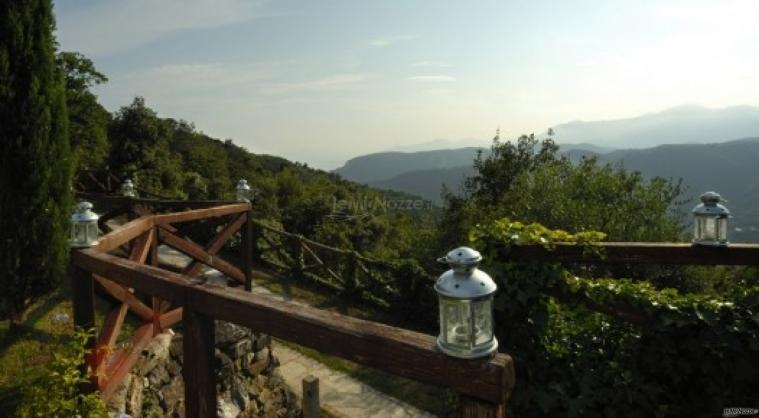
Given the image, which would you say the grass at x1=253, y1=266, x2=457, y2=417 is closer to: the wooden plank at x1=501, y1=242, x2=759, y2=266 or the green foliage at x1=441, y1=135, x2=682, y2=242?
the wooden plank at x1=501, y1=242, x2=759, y2=266

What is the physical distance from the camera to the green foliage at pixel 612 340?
3.38m

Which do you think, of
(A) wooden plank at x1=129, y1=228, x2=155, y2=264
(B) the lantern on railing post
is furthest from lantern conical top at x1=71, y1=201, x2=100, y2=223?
(B) the lantern on railing post

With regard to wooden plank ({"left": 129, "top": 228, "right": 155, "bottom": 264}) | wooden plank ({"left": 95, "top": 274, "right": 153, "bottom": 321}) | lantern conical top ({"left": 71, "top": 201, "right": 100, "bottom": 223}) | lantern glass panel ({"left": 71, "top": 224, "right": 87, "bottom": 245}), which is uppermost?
lantern conical top ({"left": 71, "top": 201, "right": 100, "bottom": 223})

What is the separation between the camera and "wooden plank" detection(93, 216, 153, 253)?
3041 millimetres

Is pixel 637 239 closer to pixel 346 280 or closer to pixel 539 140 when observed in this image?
pixel 346 280

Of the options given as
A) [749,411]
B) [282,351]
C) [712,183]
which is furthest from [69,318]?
[712,183]

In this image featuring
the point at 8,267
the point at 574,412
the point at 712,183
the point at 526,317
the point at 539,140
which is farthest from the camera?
the point at 712,183

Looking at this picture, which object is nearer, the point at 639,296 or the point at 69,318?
the point at 639,296

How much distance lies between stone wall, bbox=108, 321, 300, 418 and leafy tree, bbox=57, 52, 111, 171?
71.8 feet

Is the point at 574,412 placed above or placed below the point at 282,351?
above

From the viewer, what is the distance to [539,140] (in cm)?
1878

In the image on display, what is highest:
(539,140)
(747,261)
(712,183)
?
(539,140)

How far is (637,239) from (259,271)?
8.74m

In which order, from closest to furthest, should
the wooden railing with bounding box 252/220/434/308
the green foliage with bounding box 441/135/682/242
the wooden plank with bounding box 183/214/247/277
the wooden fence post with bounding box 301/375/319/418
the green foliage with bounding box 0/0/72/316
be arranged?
1. the wooden fence post with bounding box 301/375/319/418
2. the wooden plank with bounding box 183/214/247/277
3. the green foliage with bounding box 0/0/72/316
4. the wooden railing with bounding box 252/220/434/308
5. the green foliage with bounding box 441/135/682/242
